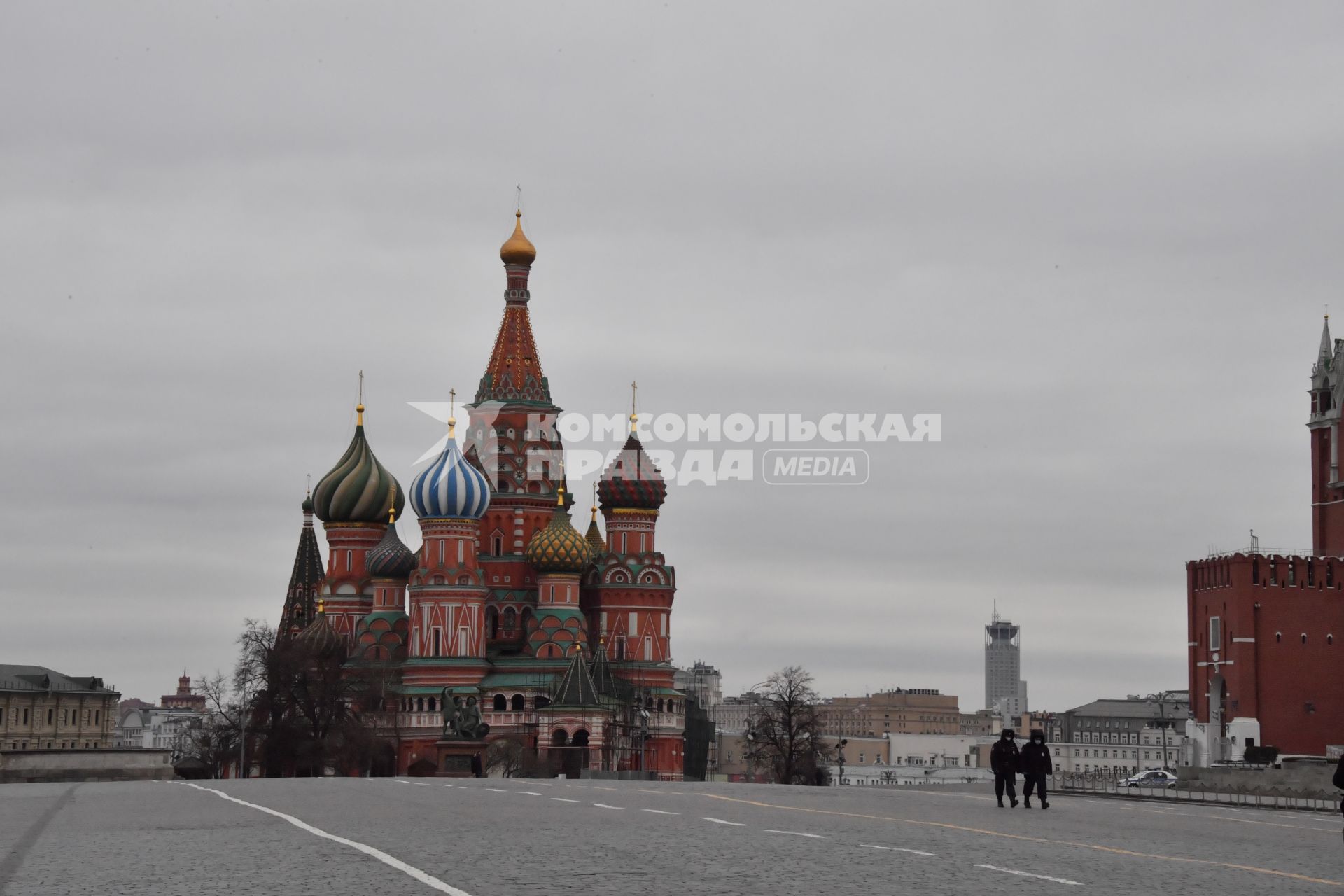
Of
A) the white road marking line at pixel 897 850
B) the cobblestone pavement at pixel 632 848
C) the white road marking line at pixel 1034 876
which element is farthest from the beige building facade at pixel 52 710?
the white road marking line at pixel 1034 876

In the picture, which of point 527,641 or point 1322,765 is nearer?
point 1322,765

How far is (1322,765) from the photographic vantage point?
54.3 meters

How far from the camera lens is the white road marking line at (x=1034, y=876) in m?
13.6

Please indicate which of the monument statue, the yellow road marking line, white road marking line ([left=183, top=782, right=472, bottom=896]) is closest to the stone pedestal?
the monument statue

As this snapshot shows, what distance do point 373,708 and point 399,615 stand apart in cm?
842

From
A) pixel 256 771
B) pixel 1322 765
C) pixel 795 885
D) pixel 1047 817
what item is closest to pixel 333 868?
pixel 795 885

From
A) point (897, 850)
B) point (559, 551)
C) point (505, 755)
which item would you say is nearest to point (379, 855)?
point (897, 850)

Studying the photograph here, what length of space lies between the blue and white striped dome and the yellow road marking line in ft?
197

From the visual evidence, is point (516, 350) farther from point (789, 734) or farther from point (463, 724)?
point (463, 724)

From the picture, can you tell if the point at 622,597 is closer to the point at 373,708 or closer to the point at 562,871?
the point at 373,708

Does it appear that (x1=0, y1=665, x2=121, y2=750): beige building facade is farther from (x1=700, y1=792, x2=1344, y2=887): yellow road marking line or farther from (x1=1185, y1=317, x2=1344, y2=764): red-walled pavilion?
(x1=700, y1=792, x2=1344, y2=887): yellow road marking line

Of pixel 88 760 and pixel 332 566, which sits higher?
pixel 332 566

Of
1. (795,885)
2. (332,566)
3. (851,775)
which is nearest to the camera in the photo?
(795,885)

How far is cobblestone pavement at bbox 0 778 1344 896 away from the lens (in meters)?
13.3
